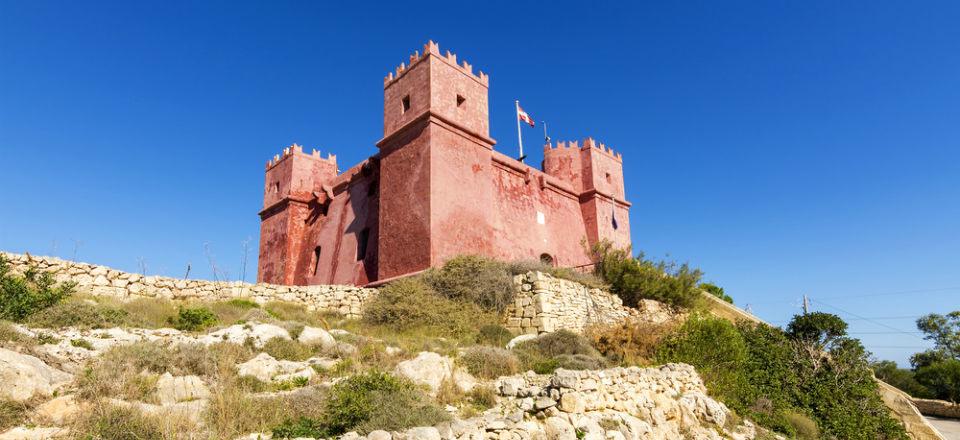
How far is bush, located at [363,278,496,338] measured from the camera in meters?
14.2

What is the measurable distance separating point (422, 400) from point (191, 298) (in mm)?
9630

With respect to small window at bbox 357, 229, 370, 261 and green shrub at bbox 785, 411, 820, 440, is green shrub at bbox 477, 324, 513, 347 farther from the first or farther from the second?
small window at bbox 357, 229, 370, 261

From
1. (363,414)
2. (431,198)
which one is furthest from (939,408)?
(363,414)

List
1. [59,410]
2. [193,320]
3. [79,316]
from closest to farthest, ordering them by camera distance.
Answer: [59,410] → [79,316] → [193,320]

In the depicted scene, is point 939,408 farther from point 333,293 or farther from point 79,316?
point 79,316

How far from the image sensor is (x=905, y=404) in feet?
58.6

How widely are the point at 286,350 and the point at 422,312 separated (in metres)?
5.52

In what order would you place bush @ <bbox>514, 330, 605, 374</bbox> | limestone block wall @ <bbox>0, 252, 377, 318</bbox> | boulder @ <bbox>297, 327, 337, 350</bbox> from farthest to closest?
limestone block wall @ <bbox>0, 252, 377, 318</bbox> < bush @ <bbox>514, 330, 605, 374</bbox> < boulder @ <bbox>297, 327, 337, 350</bbox>

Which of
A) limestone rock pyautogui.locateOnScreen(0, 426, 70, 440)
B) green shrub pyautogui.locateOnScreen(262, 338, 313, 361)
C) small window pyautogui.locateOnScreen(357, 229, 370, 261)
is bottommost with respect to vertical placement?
limestone rock pyautogui.locateOnScreen(0, 426, 70, 440)

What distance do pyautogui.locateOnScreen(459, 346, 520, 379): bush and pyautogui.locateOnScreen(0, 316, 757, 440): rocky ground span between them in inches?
9.9

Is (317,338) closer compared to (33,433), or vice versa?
(33,433)

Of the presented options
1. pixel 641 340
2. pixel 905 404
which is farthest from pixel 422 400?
pixel 905 404

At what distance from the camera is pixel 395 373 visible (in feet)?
28.0

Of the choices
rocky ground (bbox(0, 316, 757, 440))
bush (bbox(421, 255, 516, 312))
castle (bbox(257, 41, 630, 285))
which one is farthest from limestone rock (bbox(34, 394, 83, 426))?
castle (bbox(257, 41, 630, 285))
